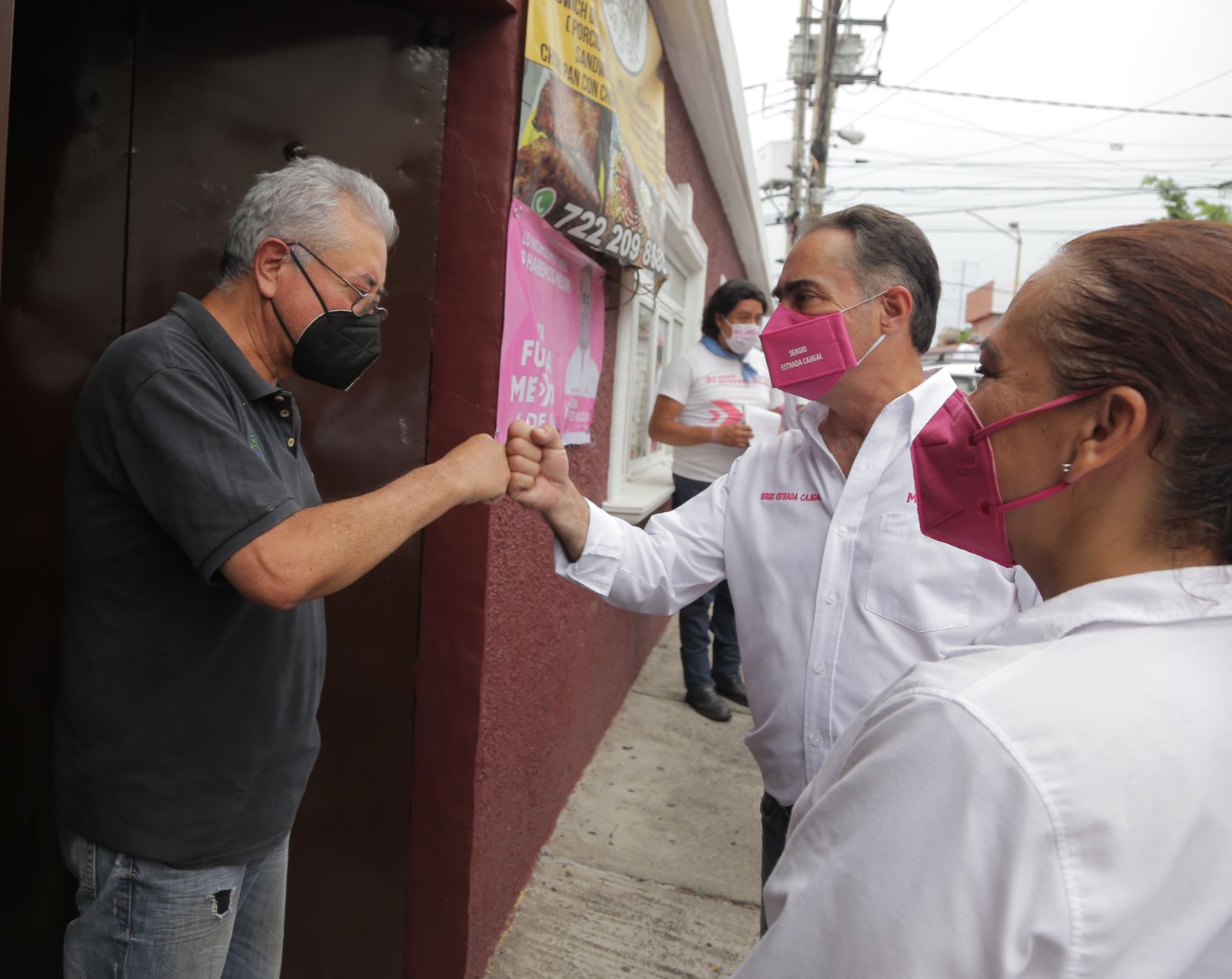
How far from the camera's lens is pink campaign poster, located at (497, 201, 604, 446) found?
2.41 m

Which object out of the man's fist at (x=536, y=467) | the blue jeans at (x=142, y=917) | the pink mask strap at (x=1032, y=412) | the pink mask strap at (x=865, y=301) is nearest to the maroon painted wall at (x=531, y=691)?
the man's fist at (x=536, y=467)

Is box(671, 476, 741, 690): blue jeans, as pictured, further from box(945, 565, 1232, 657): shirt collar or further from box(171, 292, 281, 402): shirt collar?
box(945, 565, 1232, 657): shirt collar

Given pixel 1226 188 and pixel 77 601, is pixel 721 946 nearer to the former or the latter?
pixel 77 601

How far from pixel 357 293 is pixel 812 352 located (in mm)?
952

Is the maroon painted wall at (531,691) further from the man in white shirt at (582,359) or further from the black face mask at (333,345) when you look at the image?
the black face mask at (333,345)

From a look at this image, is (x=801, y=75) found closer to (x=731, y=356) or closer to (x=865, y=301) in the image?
(x=731, y=356)

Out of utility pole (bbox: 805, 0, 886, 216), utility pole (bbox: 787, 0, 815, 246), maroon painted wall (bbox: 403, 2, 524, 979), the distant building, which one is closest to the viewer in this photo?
maroon painted wall (bbox: 403, 2, 524, 979)

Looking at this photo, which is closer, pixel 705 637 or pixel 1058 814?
pixel 1058 814

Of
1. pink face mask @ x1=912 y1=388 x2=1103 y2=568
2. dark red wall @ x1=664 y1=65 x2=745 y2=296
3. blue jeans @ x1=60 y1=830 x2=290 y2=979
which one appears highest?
dark red wall @ x1=664 y1=65 x2=745 y2=296

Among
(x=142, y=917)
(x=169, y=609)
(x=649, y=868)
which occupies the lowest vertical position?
(x=649, y=868)

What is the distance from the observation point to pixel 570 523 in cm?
196

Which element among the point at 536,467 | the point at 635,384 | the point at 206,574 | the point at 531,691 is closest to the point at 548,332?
the point at 536,467

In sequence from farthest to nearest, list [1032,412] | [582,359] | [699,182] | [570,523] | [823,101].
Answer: [823,101], [699,182], [582,359], [570,523], [1032,412]

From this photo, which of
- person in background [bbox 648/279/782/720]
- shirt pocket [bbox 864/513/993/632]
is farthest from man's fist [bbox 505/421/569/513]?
person in background [bbox 648/279/782/720]
